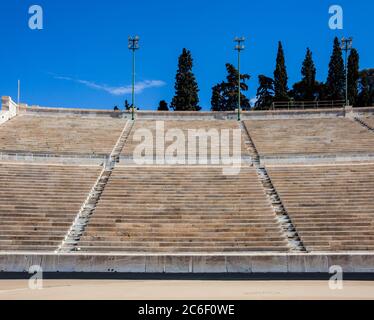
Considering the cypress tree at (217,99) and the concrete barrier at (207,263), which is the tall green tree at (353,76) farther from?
the concrete barrier at (207,263)

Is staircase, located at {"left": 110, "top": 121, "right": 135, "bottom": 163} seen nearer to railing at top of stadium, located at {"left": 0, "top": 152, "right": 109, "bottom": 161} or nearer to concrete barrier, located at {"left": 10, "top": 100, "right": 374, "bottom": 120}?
railing at top of stadium, located at {"left": 0, "top": 152, "right": 109, "bottom": 161}

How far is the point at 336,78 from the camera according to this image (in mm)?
50000

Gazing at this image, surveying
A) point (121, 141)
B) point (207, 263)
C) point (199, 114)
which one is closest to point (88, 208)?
point (207, 263)

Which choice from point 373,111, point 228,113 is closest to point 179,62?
point 228,113

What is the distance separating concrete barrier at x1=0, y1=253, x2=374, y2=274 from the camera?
14.2 m

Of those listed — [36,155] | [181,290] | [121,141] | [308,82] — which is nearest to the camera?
[181,290]

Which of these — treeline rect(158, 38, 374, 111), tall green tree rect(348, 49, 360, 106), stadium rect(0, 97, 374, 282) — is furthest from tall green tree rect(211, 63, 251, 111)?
stadium rect(0, 97, 374, 282)

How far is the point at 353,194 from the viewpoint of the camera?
2022 centimetres

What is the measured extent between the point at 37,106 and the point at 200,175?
61.6 ft

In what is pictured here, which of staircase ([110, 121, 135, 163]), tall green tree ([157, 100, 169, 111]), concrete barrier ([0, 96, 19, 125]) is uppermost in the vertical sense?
tall green tree ([157, 100, 169, 111])

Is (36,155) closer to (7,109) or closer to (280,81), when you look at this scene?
(7,109)

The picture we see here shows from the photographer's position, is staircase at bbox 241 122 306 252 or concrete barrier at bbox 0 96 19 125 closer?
staircase at bbox 241 122 306 252

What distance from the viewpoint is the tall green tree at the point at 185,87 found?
48656mm

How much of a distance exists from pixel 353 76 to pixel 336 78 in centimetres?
263
